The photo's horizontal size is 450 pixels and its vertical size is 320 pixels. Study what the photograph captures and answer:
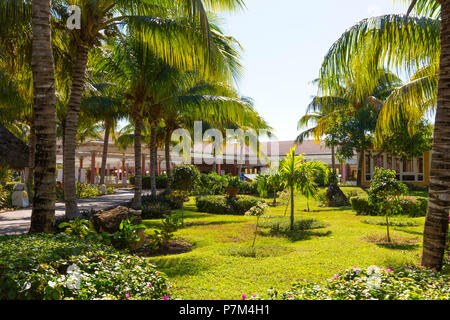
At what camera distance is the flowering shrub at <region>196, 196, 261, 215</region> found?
15.8m

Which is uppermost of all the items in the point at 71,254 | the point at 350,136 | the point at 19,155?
the point at 350,136

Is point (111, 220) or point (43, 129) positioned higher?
point (43, 129)

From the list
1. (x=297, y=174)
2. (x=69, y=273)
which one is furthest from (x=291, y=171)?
(x=69, y=273)

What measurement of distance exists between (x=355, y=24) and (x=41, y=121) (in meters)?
5.86

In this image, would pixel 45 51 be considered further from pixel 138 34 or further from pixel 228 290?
pixel 228 290

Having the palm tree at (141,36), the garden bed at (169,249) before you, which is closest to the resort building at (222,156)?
the palm tree at (141,36)

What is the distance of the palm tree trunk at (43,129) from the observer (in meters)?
5.61

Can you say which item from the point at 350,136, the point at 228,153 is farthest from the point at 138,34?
the point at 228,153

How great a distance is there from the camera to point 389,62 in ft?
22.1

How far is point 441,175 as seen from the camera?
16.3 ft

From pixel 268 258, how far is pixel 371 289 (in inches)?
153

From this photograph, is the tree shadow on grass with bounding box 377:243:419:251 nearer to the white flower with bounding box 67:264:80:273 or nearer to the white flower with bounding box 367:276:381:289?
the white flower with bounding box 367:276:381:289

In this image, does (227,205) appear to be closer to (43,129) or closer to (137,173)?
(137,173)

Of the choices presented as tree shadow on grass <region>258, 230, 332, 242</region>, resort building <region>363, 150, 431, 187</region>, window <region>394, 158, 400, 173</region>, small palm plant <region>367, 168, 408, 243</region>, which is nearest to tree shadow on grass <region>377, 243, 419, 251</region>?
small palm plant <region>367, 168, 408, 243</region>
